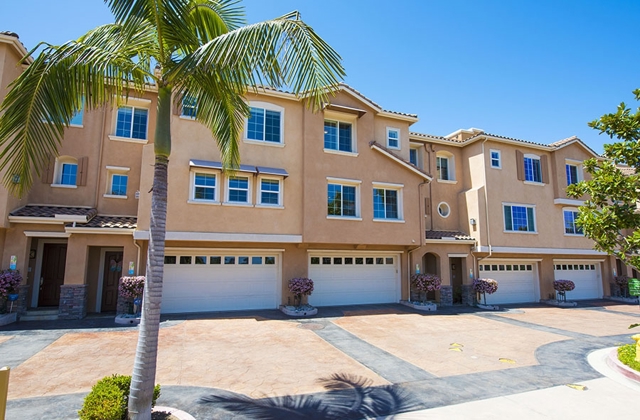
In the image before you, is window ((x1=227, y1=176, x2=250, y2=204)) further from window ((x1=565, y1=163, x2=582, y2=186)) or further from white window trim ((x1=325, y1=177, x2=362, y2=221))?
window ((x1=565, y1=163, x2=582, y2=186))

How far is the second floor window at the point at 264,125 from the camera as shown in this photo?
1550cm

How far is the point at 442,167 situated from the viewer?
2161cm

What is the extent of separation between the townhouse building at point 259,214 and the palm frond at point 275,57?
306 inches

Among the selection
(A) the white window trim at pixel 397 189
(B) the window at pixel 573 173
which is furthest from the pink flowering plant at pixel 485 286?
(B) the window at pixel 573 173

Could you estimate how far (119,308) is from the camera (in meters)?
13.2

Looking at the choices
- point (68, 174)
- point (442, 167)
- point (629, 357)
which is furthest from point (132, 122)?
point (629, 357)

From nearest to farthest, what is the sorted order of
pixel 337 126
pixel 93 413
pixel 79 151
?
pixel 93 413 < pixel 79 151 < pixel 337 126

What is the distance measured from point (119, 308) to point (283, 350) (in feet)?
23.9

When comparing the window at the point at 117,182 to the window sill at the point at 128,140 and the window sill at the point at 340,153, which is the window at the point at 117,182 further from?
the window sill at the point at 340,153

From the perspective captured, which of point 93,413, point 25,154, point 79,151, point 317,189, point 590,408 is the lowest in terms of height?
point 590,408

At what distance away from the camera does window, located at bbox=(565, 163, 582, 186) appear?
2231 cm

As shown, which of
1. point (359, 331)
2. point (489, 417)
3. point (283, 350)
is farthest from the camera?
point (359, 331)

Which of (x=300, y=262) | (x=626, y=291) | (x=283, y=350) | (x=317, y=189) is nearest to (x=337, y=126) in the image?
(x=317, y=189)

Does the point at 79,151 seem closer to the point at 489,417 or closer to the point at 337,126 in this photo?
the point at 337,126
